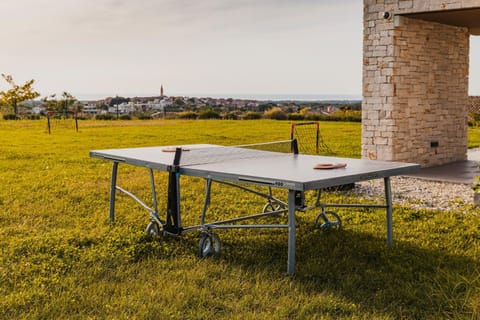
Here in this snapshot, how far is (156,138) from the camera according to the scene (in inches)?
717

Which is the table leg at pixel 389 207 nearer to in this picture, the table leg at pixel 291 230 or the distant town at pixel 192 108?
the table leg at pixel 291 230

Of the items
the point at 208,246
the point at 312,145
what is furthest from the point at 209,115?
the point at 208,246

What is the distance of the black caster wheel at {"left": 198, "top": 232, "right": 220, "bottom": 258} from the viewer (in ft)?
16.3

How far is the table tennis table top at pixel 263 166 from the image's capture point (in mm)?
4262

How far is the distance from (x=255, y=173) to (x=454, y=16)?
23.6 feet

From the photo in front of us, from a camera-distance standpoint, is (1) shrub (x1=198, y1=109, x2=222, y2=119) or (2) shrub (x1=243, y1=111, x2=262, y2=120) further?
(1) shrub (x1=198, y1=109, x2=222, y2=119)

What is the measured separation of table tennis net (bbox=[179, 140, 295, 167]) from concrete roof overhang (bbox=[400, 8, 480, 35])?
192 inches

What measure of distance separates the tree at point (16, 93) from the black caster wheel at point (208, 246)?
35.3 metres

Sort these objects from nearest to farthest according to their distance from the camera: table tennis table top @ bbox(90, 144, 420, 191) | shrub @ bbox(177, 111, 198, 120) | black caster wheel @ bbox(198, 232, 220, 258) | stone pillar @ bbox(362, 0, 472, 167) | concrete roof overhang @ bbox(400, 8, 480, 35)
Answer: table tennis table top @ bbox(90, 144, 420, 191) < black caster wheel @ bbox(198, 232, 220, 258) < concrete roof overhang @ bbox(400, 8, 480, 35) < stone pillar @ bbox(362, 0, 472, 167) < shrub @ bbox(177, 111, 198, 120)

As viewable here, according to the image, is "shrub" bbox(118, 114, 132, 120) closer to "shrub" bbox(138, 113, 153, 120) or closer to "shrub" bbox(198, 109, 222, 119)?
"shrub" bbox(138, 113, 153, 120)

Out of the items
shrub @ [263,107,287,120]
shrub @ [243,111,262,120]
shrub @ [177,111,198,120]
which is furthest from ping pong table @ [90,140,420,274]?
shrub @ [177,111,198,120]

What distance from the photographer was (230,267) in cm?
468

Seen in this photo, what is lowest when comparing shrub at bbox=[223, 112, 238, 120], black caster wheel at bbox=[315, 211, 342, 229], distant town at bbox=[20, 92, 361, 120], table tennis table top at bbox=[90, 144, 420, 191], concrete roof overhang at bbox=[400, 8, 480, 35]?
black caster wheel at bbox=[315, 211, 342, 229]

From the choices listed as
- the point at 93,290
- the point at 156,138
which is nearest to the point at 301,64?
the point at 156,138
